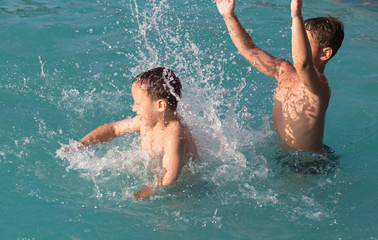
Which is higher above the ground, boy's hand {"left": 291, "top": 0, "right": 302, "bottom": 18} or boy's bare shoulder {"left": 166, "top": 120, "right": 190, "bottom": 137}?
boy's hand {"left": 291, "top": 0, "right": 302, "bottom": 18}

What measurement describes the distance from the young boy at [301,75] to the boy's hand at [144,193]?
126cm

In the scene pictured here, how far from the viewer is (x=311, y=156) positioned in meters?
3.76

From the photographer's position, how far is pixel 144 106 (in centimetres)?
329

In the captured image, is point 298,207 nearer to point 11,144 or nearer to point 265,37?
point 11,144

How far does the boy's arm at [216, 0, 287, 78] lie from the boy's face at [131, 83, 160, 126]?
3.76 feet

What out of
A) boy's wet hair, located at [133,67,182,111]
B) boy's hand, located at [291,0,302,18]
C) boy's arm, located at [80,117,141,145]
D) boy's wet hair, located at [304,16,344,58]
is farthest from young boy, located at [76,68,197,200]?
boy's wet hair, located at [304,16,344,58]

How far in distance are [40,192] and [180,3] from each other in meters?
5.26

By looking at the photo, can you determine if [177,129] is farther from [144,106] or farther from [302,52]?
[302,52]

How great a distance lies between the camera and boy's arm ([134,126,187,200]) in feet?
10.5

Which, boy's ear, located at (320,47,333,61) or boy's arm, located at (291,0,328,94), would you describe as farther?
boy's ear, located at (320,47,333,61)

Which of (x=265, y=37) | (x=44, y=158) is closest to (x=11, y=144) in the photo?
(x=44, y=158)

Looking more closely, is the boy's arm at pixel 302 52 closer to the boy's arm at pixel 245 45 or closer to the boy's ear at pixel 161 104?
the boy's arm at pixel 245 45

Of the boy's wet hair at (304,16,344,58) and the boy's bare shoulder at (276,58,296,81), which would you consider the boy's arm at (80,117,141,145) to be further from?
the boy's wet hair at (304,16,344,58)

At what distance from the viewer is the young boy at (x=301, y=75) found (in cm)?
308
